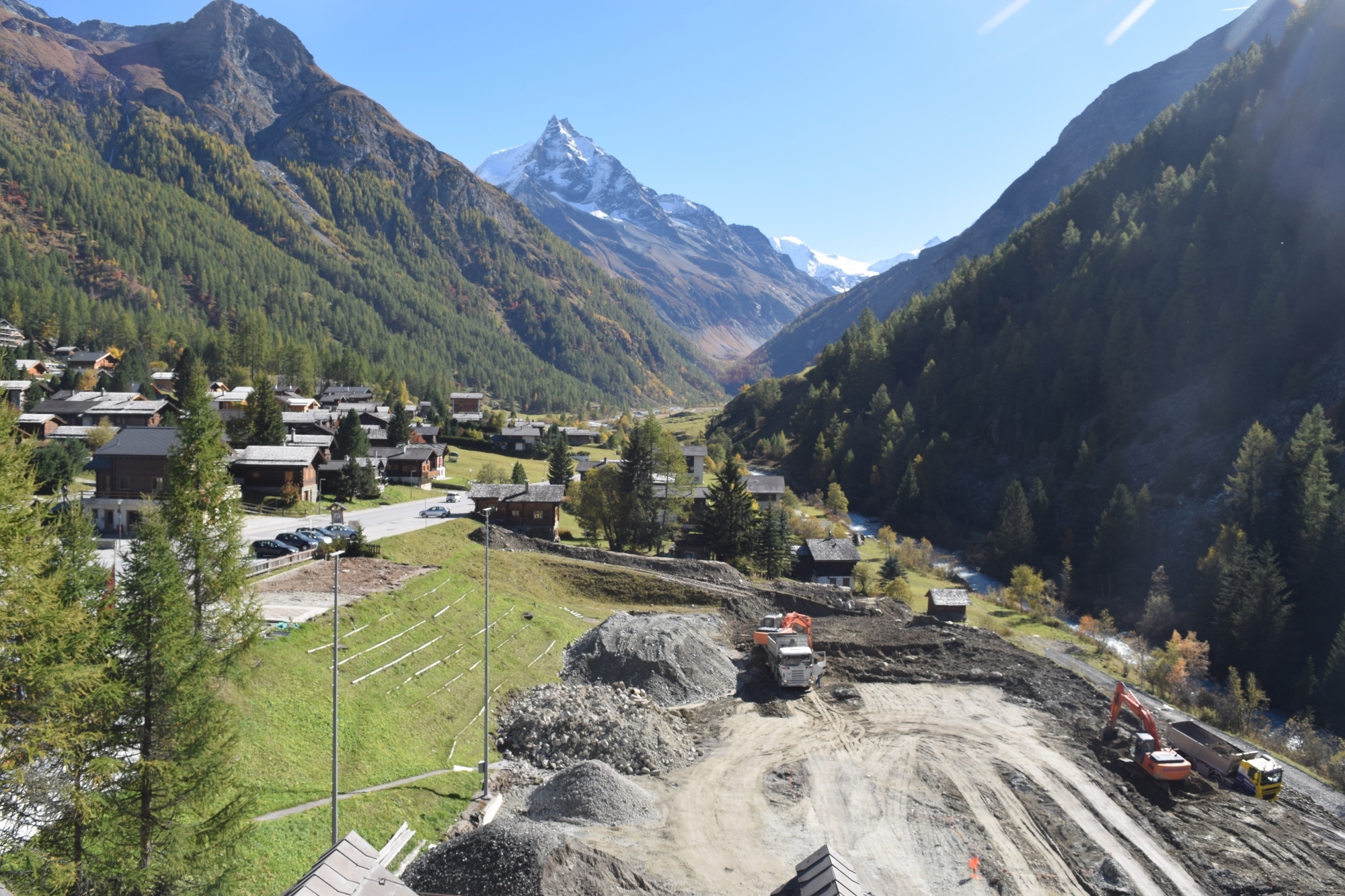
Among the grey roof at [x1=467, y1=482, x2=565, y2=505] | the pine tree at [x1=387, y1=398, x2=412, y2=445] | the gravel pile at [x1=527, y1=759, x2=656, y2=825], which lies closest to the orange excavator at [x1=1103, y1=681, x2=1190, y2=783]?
the gravel pile at [x1=527, y1=759, x2=656, y2=825]

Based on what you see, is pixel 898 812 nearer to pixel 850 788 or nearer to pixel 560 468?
pixel 850 788

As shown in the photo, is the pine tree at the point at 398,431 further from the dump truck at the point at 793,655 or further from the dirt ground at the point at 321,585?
the dump truck at the point at 793,655

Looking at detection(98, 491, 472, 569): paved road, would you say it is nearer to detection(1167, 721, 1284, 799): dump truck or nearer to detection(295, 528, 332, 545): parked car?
detection(295, 528, 332, 545): parked car

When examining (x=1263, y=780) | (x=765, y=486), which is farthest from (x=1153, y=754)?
(x=765, y=486)

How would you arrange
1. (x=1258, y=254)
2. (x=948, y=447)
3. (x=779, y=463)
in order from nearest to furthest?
(x=1258, y=254) < (x=948, y=447) < (x=779, y=463)

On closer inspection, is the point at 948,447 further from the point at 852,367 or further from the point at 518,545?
the point at 518,545

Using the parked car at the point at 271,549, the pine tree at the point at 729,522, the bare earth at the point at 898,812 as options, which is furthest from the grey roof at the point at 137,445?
the bare earth at the point at 898,812

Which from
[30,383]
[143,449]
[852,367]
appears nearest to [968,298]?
[852,367]
